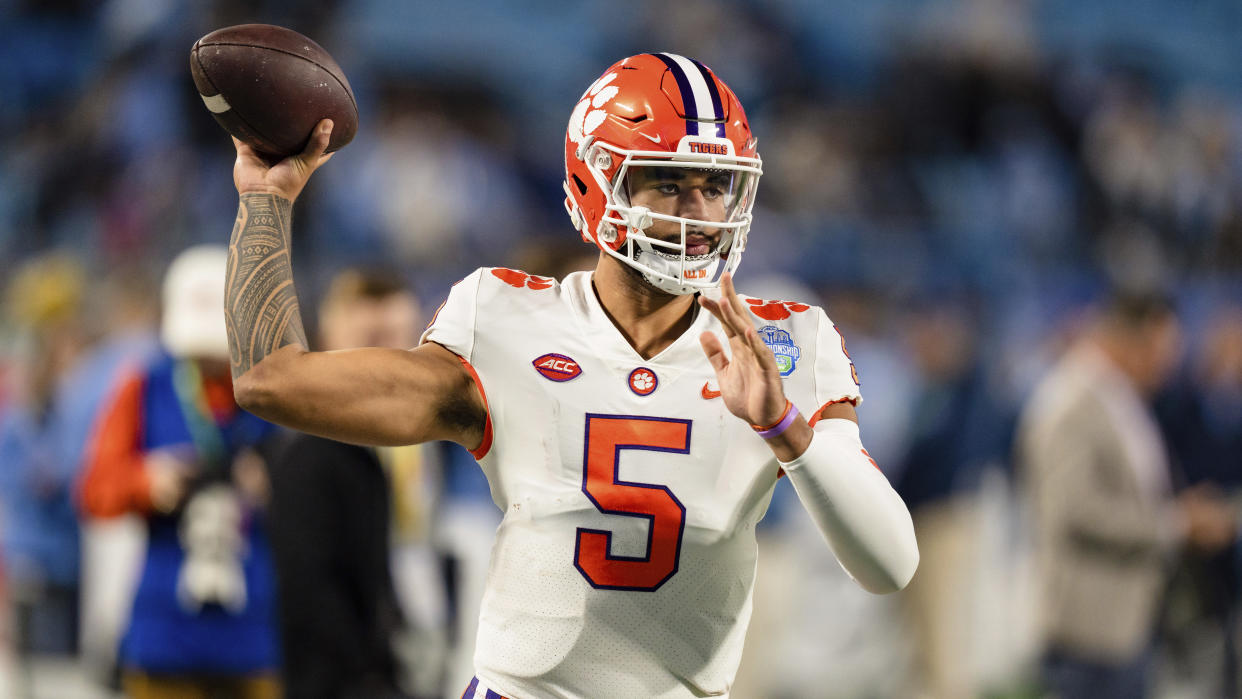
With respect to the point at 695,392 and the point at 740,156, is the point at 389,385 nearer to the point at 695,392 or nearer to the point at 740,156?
the point at 695,392

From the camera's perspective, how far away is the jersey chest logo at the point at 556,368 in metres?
2.20

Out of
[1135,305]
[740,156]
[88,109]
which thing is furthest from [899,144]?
[740,156]

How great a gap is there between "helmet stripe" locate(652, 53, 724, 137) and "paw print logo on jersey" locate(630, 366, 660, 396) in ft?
1.30

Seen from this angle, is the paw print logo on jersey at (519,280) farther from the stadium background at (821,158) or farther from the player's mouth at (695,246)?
the stadium background at (821,158)

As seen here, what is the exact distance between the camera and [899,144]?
1022 centimetres

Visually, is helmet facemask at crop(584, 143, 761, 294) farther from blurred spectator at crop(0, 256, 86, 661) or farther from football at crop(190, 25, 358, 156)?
blurred spectator at crop(0, 256, 86, 661)

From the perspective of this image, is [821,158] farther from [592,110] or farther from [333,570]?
[592,110]

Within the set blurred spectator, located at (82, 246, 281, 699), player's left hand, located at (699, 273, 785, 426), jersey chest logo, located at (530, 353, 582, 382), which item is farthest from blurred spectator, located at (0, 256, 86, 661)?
player's left hand, located at (699, 273, 785, 426)

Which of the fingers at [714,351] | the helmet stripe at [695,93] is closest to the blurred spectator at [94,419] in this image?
the helmet stripe at [695,93]

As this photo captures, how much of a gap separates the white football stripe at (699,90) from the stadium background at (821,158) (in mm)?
5239

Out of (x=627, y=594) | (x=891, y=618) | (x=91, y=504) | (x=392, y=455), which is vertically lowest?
(x=891, y=618)

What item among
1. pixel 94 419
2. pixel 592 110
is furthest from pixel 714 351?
pixel 94 419

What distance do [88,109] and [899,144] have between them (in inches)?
234

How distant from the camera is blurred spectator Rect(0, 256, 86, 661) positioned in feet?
21.8
